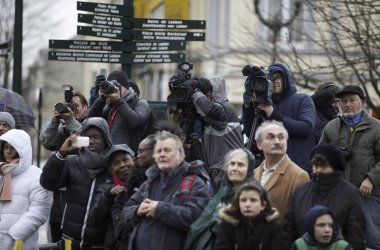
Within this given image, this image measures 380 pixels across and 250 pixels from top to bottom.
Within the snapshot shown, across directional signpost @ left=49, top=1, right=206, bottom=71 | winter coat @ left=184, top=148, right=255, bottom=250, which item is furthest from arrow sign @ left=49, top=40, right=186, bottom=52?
winter coat @ left=184, top=148, right=255, bottom=250

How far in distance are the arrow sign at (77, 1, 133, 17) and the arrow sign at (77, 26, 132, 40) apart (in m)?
0.22

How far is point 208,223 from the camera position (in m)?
11.1

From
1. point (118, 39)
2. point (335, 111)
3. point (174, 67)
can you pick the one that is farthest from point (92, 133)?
point (174, 67)

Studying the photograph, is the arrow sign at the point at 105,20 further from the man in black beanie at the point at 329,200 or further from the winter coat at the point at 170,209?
the man in black beanie at the point at 329,200

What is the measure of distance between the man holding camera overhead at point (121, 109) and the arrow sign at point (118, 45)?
106 inches

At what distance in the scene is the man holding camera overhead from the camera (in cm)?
1335

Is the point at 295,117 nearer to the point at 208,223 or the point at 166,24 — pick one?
the point at 208,223

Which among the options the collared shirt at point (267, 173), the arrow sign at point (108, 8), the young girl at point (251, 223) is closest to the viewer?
the young girl at point (251, 223)

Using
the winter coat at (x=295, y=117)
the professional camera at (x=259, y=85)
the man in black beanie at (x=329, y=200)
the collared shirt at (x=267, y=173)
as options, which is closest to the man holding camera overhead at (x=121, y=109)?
the winter coat at (x=295, y=117)

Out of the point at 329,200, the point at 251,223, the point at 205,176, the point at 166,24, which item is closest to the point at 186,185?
the point at 205,176

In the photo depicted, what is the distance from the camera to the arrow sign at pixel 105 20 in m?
16.6

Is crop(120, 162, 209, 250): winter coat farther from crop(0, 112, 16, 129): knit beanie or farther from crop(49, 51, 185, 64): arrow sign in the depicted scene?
crop(49, 51, 185, 64): arrow sign

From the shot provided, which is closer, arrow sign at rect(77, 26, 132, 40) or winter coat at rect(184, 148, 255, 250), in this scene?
winter coat at rect(184, 148, 255, 250)

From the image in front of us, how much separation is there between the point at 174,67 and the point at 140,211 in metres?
37.6
